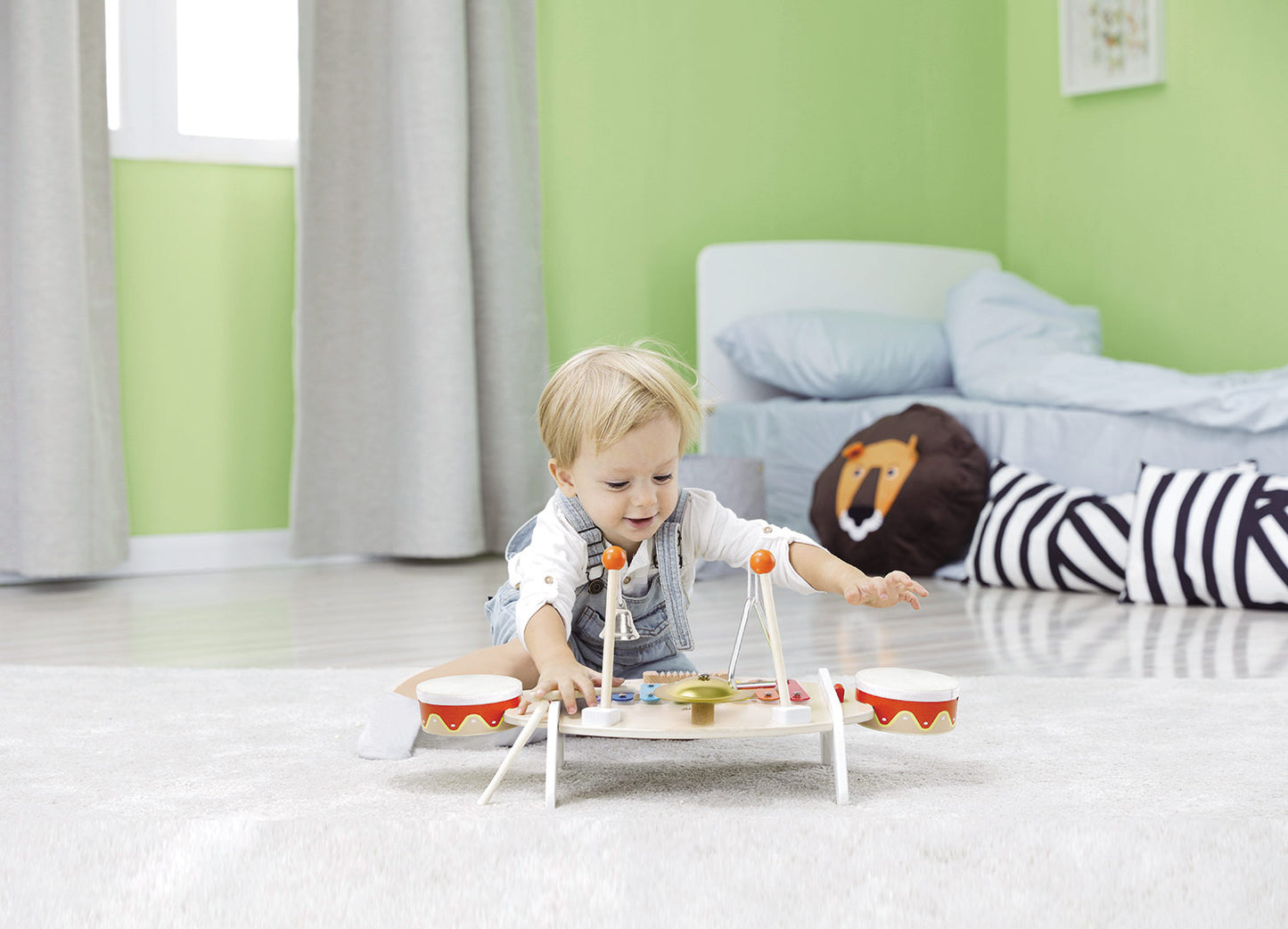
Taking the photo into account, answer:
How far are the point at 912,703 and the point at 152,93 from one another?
233 cm

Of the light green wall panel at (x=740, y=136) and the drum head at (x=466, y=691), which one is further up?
the light green wall panel at (x=740, y=136)

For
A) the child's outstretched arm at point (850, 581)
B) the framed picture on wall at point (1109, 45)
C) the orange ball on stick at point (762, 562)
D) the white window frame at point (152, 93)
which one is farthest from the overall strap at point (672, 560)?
the framed picture on wall at point (1109, 45)

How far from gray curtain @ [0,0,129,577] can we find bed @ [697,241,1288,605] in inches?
47.9

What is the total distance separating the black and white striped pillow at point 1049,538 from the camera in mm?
2420

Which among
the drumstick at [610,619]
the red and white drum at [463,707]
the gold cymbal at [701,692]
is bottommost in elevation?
the red and white drum at [463,707]

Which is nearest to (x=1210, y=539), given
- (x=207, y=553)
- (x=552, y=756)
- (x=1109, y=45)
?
(x=552, y=756)

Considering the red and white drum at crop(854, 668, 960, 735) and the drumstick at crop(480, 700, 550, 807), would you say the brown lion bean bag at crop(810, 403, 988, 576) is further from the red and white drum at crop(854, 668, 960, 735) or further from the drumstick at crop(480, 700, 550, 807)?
the drumstick at crop(480, 700, 550, 807)

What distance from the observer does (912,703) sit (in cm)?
111

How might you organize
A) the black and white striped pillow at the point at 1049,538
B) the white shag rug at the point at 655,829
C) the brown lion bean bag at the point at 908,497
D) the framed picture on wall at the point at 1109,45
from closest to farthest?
1. the white shag rug at the point at 655,829
2. the black and white striped pillow at the point at 1049,538
3. the brown lion bean bag at the point at 908,497
4. the framed picture on wall at the point at 1109,45

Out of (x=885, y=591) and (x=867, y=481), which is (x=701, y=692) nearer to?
(x=885, y=591)

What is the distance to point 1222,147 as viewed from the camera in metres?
3.30

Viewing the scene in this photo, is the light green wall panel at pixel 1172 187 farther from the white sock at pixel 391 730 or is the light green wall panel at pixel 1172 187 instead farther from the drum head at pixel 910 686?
the white sock at pixel 391 730

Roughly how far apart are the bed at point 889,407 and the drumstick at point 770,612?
1364mm

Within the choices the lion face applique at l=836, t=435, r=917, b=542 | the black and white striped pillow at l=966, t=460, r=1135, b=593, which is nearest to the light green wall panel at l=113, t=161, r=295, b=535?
the lion face applique at l=836, t=435, r=917, b=542
